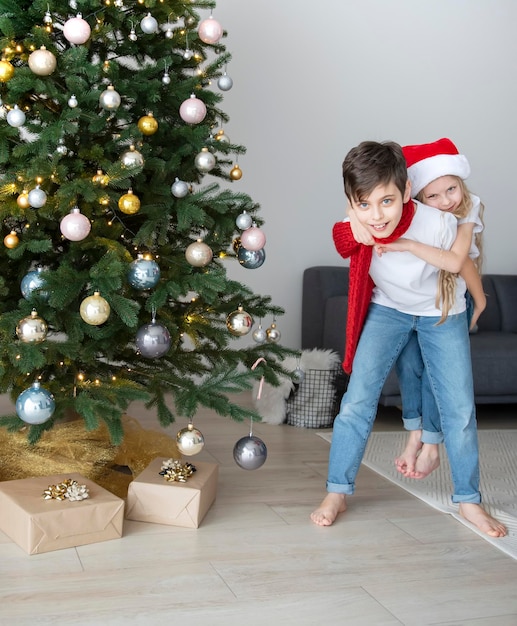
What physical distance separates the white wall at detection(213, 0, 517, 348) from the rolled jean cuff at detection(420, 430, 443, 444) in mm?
1656

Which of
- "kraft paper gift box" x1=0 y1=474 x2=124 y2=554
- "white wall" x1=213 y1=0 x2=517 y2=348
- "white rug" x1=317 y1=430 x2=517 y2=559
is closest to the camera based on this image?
"kraft paper gift box" x1=0 y1=474 x2=124 y2=554

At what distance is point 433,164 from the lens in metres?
2.04

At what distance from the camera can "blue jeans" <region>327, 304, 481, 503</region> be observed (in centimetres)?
209

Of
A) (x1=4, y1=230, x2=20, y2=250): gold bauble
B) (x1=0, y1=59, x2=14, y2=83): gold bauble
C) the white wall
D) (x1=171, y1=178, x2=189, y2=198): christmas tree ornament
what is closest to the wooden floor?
(x1=4, y1=230, x2=20, y2=250): gold bauble

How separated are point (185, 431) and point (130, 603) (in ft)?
1.85

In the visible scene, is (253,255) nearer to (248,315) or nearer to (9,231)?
(248,315)

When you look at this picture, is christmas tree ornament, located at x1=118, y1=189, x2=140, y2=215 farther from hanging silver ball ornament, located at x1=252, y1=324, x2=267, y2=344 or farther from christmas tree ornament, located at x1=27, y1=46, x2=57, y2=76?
hanging silver ball ornament, located at x1=252, y1=324, x2=267, y2=344

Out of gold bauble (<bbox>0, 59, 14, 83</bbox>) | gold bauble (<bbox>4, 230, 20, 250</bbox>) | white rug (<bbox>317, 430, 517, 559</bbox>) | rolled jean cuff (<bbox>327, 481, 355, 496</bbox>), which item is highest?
gold bauble (<bbox>0, 59, 14, 83</bbox>)

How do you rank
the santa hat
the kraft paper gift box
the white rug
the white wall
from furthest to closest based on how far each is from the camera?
the white wall → the white rug → the santa hat → the kraft paper gift box

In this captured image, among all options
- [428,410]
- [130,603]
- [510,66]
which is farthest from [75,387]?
[510,66]

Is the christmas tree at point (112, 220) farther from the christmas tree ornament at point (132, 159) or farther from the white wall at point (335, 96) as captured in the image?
the white wall at point (335, 96)

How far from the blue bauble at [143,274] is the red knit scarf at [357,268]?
1.60 ft

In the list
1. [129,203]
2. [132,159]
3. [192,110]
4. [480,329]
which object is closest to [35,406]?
[129,203]

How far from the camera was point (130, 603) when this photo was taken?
1590 mm
